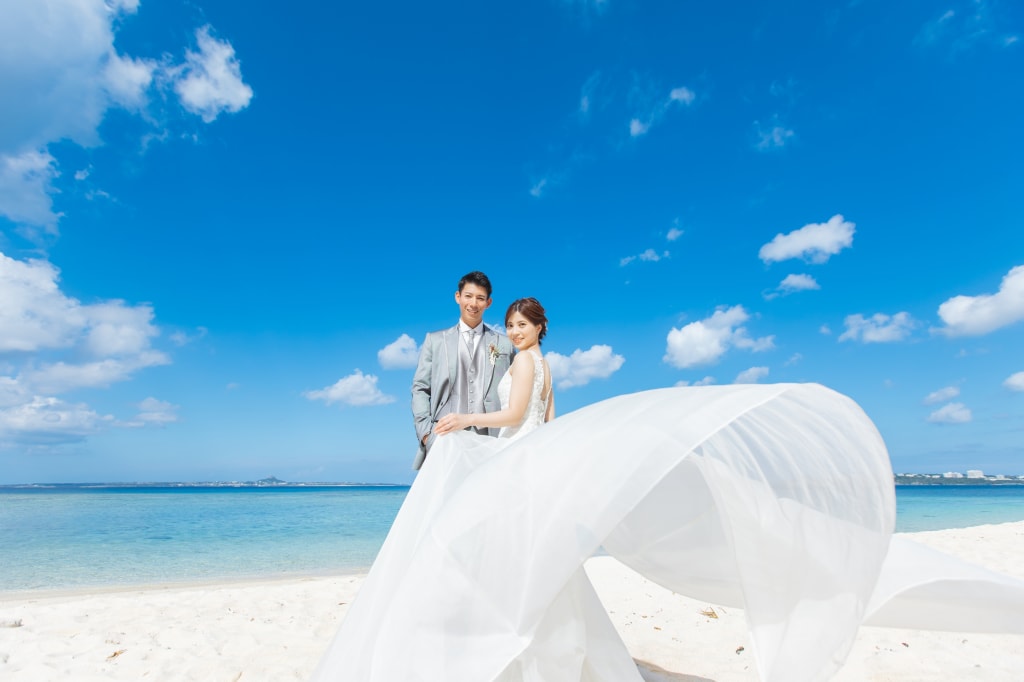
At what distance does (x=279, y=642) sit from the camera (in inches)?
185

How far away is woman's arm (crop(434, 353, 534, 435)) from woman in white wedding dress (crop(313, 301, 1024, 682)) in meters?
1.06

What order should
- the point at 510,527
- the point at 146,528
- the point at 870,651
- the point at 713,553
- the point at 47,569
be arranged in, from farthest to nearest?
the point at 146,528 < the point at 47,569 < the point at 870,651 < the point at 713,553 < the point at 510,527

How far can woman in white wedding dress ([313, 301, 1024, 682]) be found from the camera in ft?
6.36

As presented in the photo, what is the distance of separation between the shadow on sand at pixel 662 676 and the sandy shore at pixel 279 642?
0.04 feet

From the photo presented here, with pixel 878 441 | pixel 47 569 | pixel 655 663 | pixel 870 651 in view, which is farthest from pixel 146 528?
pixel 878 441

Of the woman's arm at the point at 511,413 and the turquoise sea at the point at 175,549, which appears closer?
the woman's arm at the point at 511,413

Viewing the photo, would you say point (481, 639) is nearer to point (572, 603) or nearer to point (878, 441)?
point (572, 603)

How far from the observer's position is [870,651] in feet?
13.5

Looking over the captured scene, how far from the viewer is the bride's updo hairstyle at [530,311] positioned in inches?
146

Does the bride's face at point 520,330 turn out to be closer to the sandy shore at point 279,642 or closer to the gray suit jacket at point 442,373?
the gray suit jacket at point 442,373

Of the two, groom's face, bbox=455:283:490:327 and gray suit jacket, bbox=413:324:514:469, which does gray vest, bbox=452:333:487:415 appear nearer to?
gray suit jacket, bbox=413:324:514:469

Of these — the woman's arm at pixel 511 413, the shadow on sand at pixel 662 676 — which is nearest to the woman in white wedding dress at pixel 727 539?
the woman's arm at pixel 511 413

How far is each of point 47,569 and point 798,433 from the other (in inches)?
488

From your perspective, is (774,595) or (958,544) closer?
(774,595)
